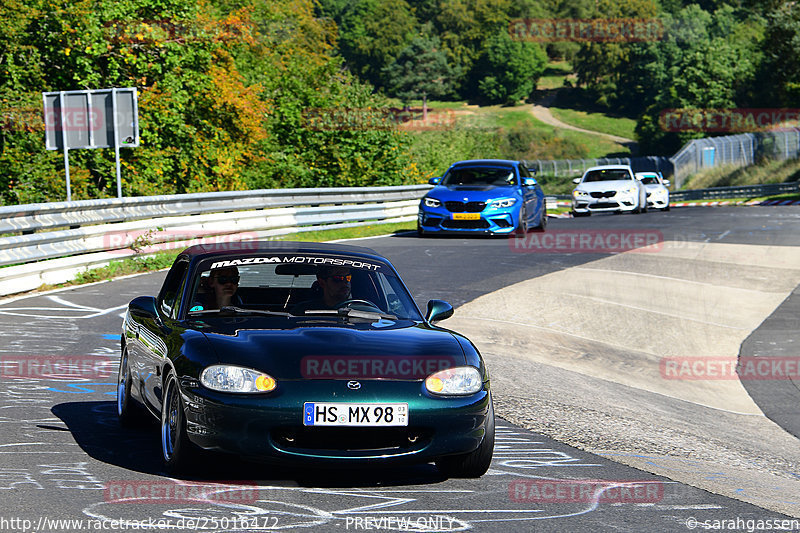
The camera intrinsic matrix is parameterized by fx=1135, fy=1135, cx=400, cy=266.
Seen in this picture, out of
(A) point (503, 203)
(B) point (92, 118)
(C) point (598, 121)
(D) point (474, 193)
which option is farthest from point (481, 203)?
(C) point (598, 121)

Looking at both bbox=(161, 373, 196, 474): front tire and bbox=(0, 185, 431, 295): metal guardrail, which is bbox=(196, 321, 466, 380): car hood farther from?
bbox=(0, 185, 431, 295): metal guardrail

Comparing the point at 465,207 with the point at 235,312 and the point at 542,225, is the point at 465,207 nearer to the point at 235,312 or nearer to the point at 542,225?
the point at 542,225

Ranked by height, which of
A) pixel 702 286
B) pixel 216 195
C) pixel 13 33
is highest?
pixel 13 33

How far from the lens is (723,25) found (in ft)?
505

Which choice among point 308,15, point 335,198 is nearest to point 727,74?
point 308,15

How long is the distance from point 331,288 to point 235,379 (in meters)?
1.45

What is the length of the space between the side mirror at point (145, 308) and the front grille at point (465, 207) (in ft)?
51.2

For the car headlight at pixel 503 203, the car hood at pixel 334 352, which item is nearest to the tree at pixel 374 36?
the car headlight at pixel 503 203

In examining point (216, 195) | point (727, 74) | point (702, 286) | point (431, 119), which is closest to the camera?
point (702, 286)

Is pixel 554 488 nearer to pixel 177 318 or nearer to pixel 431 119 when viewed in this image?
pixel 177 318

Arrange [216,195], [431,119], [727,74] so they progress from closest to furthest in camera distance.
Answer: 1. [216,195]
2. [727,74]
3. [431,119]

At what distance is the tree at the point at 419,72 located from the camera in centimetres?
16450

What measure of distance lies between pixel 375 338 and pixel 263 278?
155cm

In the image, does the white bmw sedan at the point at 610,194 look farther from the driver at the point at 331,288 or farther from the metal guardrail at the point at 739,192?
the metal guardrail at the point at 739,192
